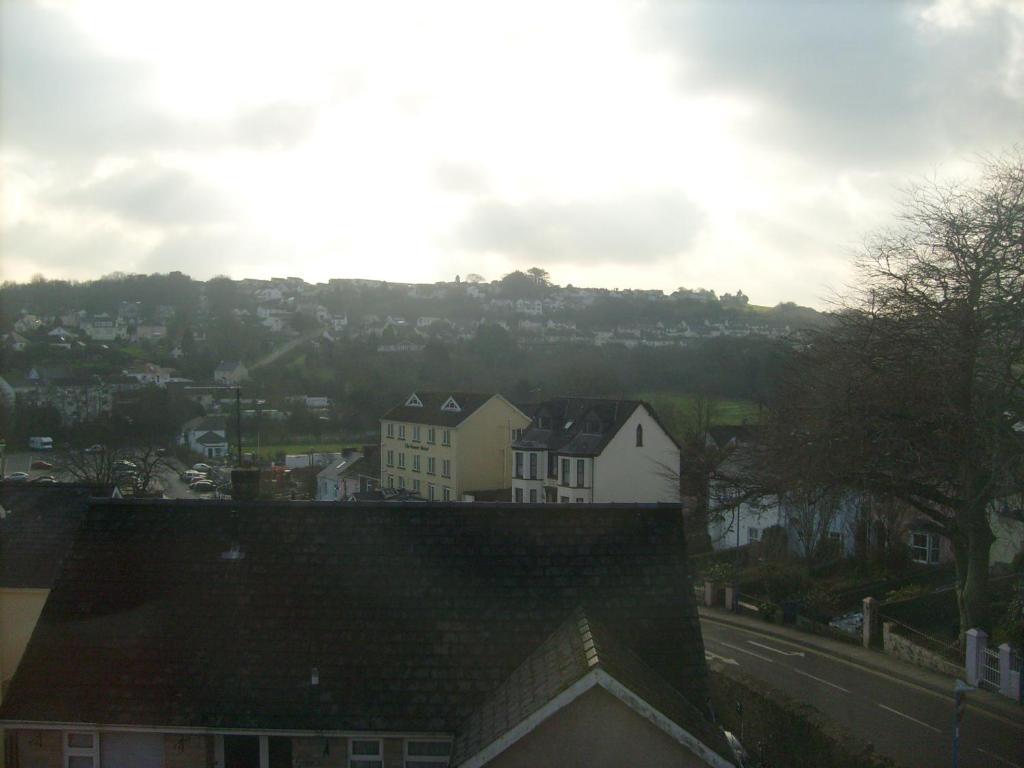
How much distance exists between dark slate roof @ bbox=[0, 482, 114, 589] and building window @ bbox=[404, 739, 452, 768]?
10477 millimetres

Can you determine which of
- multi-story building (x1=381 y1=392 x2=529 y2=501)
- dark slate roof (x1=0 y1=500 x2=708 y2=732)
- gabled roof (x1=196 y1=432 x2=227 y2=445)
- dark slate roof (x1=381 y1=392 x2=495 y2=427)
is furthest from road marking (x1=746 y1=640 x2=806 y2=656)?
dark slate roof (x1=381 y1=392 x2=495 y2=427)

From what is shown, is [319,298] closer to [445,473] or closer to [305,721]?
[445,473]

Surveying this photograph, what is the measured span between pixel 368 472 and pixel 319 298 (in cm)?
4198

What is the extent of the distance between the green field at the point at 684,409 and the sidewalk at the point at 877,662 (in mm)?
27055

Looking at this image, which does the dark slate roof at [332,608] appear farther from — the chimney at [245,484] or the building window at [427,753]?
the chimney at [245,484]

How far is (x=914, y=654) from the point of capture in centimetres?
2172

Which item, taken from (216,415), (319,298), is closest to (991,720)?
(216,415)

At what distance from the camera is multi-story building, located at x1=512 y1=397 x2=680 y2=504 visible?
4219cm

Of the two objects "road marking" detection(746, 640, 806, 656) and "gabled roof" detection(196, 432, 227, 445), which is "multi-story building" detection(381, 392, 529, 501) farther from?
"road marking" detection(746, 640, 806, 656)

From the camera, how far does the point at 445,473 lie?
165 ft

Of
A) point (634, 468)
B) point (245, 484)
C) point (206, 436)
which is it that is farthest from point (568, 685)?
point (634, 468)

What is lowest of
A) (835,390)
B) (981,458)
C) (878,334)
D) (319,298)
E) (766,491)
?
(766,491)

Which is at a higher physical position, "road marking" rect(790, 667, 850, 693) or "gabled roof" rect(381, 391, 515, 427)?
"gabled roof" rect(381, 391, 515, 427)

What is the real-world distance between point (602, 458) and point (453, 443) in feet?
33.4
